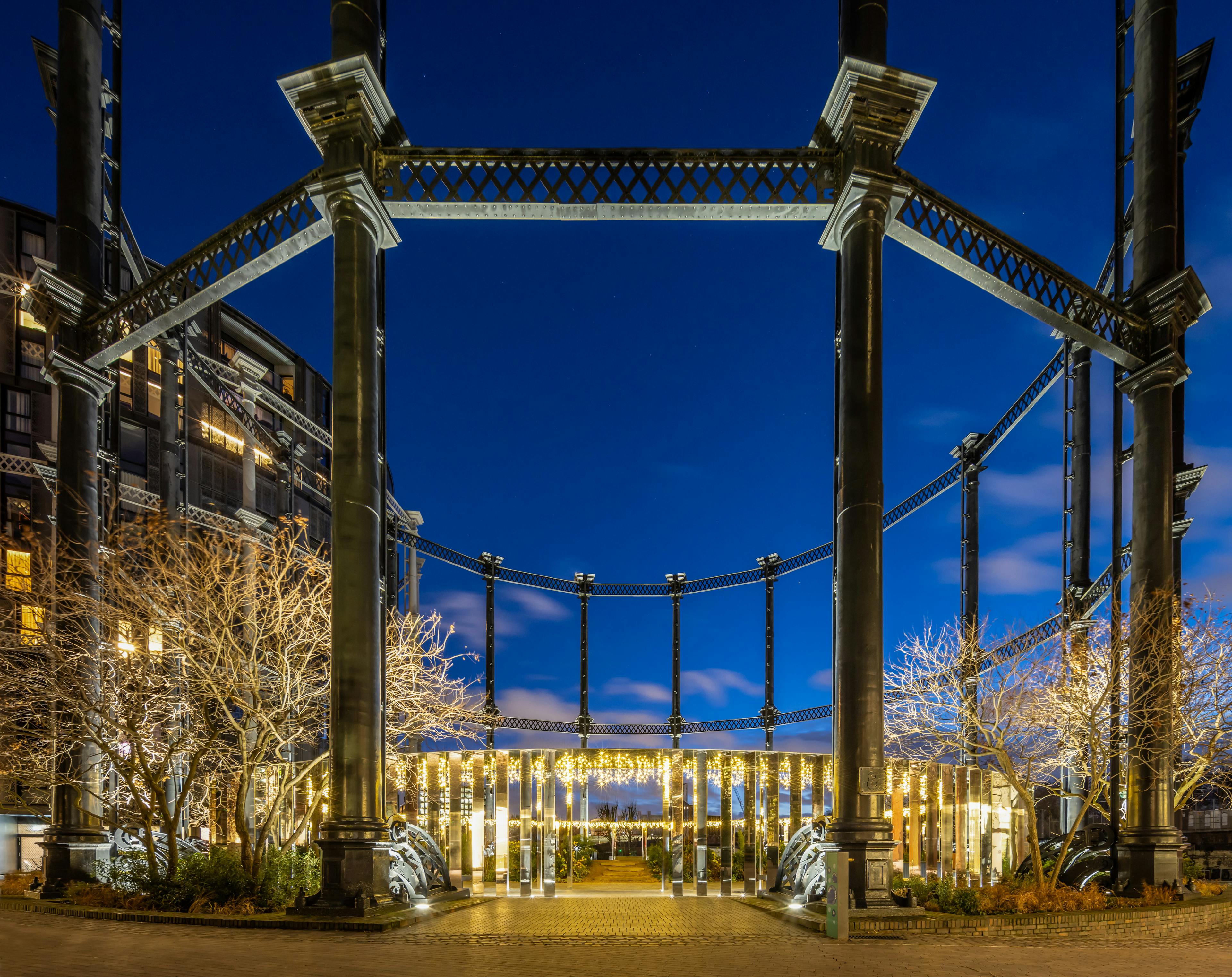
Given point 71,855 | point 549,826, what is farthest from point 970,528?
point 71,855

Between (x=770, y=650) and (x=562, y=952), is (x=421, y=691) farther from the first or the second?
(x=770, y=650)

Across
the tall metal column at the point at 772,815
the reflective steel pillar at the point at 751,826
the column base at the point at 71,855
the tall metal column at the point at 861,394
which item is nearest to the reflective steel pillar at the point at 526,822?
the reflective steel pillar at the point at 751,826

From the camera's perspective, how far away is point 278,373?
65.8 metres

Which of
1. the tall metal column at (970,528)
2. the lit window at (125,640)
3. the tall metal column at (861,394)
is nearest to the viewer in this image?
the tall metal column at (861,394)

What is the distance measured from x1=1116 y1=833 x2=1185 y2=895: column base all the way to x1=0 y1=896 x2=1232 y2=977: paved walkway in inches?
74.2

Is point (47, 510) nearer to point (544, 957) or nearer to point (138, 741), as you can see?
point (138, 741)

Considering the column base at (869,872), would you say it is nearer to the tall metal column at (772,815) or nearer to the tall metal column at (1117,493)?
the tall metal column at (1117,493)

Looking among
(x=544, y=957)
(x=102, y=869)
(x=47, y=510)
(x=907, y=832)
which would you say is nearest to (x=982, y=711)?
(x=907, y=832)

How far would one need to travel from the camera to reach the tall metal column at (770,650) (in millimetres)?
34688

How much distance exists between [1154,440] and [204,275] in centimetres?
1544

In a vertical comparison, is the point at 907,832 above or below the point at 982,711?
below

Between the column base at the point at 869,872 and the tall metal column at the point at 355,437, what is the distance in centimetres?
574

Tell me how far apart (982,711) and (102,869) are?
14.2 meters

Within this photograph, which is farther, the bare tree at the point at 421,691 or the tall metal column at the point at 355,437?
the bare tree at the point at 421,691
